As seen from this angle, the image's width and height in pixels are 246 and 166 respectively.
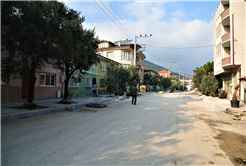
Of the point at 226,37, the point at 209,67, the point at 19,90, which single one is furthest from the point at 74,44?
the point at 209,67

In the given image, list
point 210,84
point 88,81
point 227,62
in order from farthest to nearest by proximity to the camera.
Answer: point 210,84
point 88,81
point 227,62

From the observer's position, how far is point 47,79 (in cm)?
1598

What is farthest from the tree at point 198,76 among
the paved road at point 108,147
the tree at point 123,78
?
the paved road at point 108,147

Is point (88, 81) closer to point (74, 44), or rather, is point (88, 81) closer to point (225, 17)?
point (74, 44)

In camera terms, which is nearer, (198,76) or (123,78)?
(123,78)

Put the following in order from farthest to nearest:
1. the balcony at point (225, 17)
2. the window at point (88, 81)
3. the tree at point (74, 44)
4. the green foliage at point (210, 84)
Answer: the green foliage at point (210, 84)
the window at point (88, 81)
the balcony at point (225, 17)
the tree at point (74, 44)

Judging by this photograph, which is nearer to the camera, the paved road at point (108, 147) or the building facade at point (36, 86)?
the paved road at point (108, 147)

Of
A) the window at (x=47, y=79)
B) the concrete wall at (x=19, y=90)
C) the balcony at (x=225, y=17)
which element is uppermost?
the balcony at (x=225, y=17)

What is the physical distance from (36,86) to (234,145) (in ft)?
49.6

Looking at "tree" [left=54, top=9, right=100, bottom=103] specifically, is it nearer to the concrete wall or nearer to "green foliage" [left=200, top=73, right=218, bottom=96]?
the concrete wall

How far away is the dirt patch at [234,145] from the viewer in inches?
145

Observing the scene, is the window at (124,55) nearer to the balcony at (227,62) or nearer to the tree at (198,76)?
the tree at (198,76)

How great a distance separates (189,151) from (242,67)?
62.8 feet

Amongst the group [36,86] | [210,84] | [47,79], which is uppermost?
[47,79]
